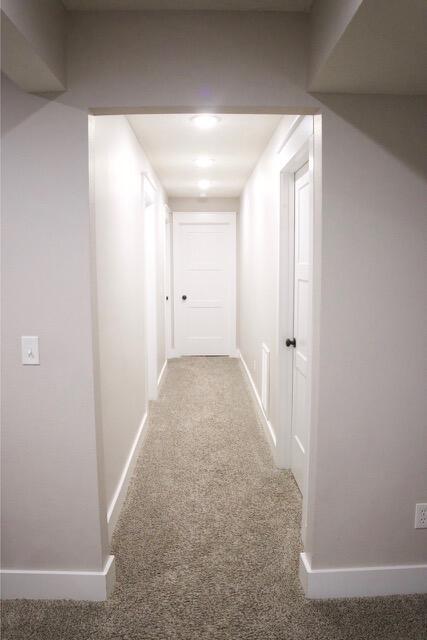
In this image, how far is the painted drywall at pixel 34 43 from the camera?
51.4 inches

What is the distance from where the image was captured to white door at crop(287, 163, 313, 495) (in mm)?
2613

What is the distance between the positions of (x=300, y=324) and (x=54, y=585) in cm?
182

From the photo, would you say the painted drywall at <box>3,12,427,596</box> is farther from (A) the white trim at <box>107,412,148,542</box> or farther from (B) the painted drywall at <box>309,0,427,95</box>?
(A) the white trim at <box>107,412,148,542</box>

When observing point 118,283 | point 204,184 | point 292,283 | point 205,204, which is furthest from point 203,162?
point 205,204

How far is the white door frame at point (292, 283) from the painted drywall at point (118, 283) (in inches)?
36.8

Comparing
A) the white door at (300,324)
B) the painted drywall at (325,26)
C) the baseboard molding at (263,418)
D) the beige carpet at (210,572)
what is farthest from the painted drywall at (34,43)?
the baseboard molding at (263,418)

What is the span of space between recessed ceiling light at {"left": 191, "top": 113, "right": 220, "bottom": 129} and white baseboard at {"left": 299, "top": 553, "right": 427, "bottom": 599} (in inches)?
97.9

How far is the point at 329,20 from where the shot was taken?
1460 mm

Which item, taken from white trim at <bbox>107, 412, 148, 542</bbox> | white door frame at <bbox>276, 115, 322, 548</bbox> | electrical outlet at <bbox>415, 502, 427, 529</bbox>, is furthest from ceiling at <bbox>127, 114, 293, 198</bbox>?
white trim at <bbox>107, 412, 148, 542</bbox>

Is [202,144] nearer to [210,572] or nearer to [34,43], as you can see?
[34,43]

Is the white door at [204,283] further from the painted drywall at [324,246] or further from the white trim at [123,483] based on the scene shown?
the painted drywall at [324,246]

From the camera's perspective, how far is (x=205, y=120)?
287 cm

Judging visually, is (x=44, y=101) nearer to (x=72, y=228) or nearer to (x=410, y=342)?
(x=72, y=228)

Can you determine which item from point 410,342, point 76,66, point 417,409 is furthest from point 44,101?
point 417,409
